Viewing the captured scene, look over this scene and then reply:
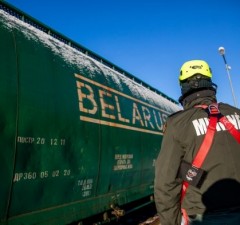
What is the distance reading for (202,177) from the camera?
2561 mm

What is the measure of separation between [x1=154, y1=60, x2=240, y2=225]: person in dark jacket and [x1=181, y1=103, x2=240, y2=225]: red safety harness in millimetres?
26

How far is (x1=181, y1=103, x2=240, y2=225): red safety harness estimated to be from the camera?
2.59 metres

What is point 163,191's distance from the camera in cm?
261

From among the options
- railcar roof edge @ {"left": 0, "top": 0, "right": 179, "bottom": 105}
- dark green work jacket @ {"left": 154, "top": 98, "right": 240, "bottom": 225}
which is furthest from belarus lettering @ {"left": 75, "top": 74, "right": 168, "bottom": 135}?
dark green work jacket @ {"left": 154, "top": 98, "right": 240, "bottom": 225}

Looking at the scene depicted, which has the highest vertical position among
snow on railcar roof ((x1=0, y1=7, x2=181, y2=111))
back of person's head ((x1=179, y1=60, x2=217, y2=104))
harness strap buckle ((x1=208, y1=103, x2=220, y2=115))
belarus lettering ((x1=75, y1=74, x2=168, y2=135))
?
snow on railcar roof ((x1=0, y1=7, x2=181, y2=111))

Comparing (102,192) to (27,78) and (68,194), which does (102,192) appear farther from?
(27,78)

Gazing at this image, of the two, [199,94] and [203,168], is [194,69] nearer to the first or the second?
[199,94]

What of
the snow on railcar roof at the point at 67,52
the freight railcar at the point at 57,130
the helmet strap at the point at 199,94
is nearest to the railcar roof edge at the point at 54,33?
the freight railcar at the point at 57,130

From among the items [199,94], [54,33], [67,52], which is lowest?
[199,94]

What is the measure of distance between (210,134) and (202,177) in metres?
0.34

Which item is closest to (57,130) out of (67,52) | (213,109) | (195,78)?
(67,52)

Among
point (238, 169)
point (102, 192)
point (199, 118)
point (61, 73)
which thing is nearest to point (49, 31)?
point (61, 73)

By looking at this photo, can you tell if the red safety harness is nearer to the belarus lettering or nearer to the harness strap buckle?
the harness strap buckle

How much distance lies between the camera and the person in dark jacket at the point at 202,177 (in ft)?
8.29
